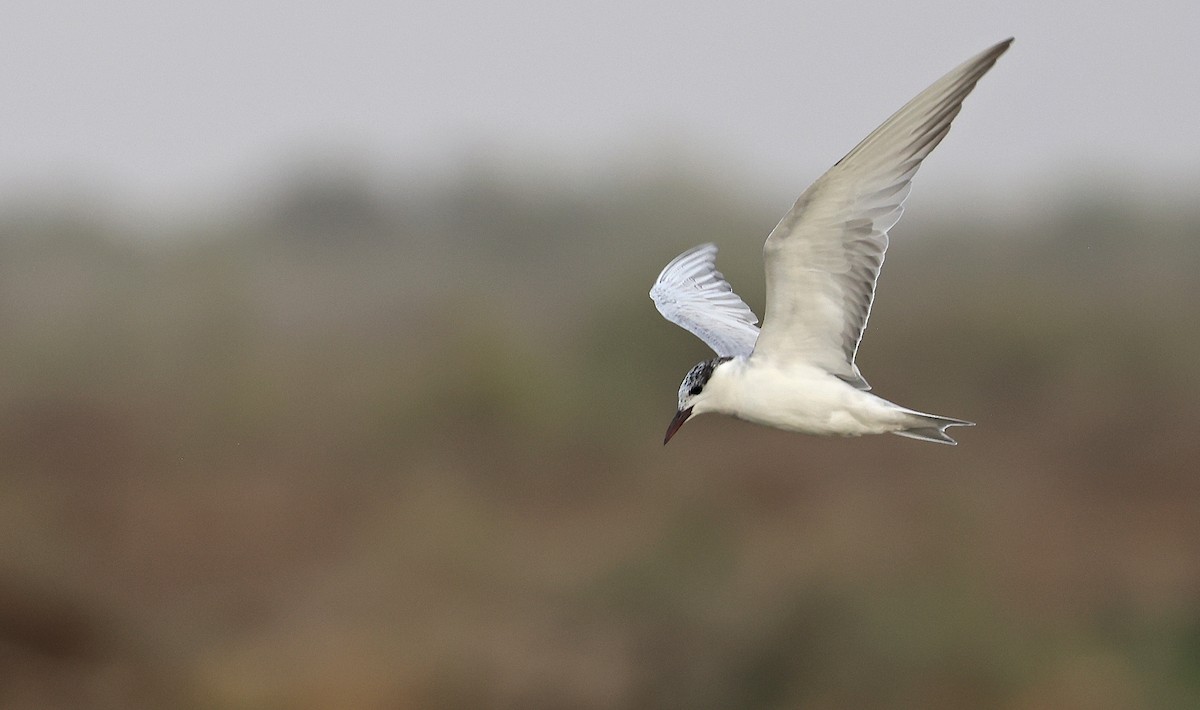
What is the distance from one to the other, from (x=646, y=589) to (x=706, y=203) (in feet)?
61.8

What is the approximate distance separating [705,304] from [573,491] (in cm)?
1123

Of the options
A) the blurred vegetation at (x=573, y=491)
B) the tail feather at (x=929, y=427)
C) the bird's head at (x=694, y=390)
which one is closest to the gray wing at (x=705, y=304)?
the bird's head at (x=694, y=390)

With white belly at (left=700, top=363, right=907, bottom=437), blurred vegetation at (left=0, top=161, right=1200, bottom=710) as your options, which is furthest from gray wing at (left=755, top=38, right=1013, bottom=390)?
blurred vegetation at (left=0, top=161, right=1200, bottom=710)

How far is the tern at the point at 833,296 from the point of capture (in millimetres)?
5172

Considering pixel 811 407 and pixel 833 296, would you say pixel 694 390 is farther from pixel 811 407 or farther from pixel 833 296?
pixel 833 296

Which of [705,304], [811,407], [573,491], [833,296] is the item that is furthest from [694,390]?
[573,491]

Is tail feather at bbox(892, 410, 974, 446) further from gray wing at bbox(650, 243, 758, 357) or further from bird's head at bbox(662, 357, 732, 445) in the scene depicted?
gray wing at bbox(650, 243, 758, 357)

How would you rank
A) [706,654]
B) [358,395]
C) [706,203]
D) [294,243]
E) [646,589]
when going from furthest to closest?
[294,243]
[706,203]
[358,395]
[646,589]
[706,654]

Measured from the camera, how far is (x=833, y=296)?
5.59 meters

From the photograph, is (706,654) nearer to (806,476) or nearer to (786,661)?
(786,661)

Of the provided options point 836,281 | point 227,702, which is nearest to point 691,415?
point 836,281

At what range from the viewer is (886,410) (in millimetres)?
5461

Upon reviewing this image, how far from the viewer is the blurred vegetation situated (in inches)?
442

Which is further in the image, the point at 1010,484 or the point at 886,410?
the point at 1010,484
